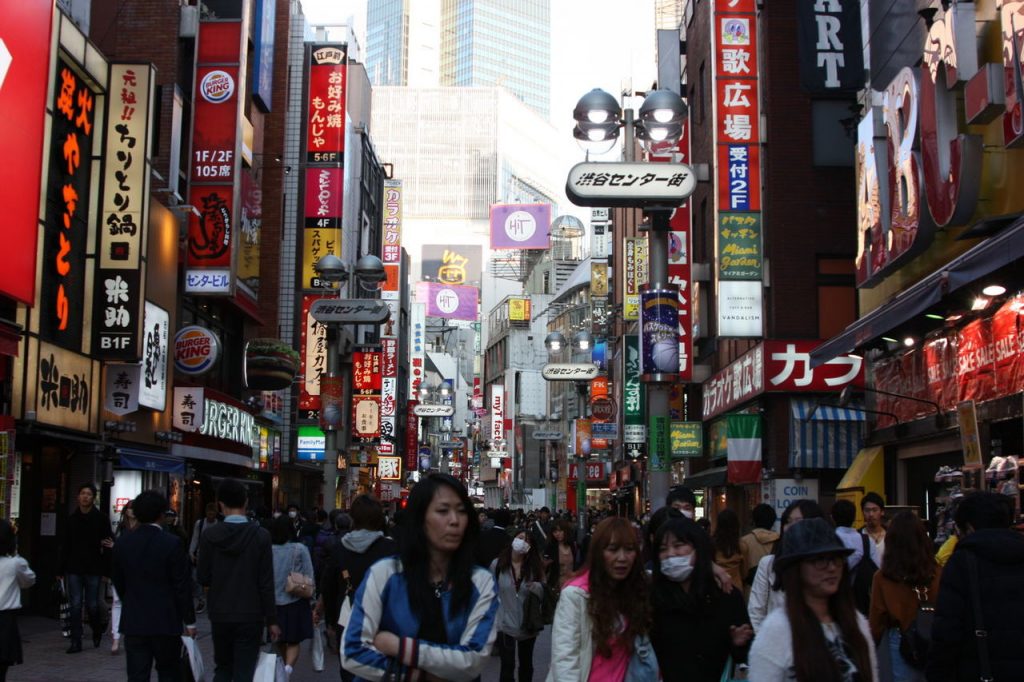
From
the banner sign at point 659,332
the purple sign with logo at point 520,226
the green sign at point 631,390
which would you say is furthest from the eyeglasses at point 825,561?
the purple sign with logo at point 520,226

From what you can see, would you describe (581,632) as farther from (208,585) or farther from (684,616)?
(208,585)

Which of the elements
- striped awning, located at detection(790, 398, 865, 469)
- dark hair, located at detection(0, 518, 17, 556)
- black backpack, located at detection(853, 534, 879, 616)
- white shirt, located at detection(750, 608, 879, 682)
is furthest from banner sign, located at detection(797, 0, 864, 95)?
white shirt, located at detection(750, 608, 879, 682)

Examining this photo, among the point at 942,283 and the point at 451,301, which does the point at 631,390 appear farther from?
the point at 451,301

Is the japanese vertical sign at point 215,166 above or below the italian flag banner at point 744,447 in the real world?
above

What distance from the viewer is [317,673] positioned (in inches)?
550

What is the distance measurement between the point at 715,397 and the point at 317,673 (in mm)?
20206

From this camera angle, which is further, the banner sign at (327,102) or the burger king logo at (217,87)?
the banner sign at (327,102)

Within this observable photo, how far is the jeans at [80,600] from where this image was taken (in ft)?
49.6

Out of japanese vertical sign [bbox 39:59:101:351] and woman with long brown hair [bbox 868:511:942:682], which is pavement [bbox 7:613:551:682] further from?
woman with long brown hair [bbox 868:511:942:682]

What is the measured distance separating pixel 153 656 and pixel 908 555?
203 inches

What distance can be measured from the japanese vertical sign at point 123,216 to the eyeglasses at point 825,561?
17.6m

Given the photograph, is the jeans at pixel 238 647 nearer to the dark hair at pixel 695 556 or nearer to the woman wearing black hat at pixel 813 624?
the dark hair at pixel 695 556

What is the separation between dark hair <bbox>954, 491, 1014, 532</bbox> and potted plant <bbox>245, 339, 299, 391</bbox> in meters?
24.3

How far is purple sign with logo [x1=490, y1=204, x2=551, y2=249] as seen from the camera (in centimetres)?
15688
